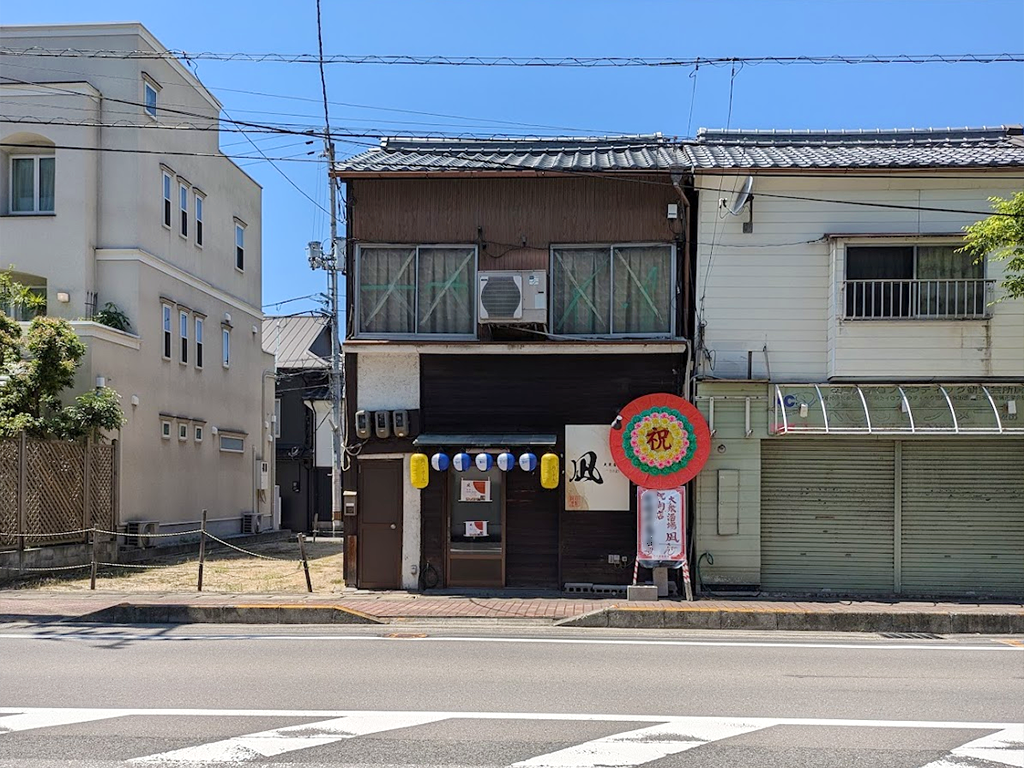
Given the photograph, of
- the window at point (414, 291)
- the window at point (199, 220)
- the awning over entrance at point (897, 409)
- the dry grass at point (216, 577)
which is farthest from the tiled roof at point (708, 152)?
the window at point (199, 220)

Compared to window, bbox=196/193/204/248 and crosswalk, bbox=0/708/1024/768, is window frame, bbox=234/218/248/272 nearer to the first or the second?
window, bbox=196/193/204/248

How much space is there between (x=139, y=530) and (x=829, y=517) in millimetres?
A: 15723

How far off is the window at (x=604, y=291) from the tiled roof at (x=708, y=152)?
4.68 ft

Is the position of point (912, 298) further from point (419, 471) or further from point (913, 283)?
point (419, 471)

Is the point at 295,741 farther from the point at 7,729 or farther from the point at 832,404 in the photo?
the point at 832,404

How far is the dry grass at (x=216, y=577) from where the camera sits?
15.9m

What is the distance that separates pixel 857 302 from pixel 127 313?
16.9m

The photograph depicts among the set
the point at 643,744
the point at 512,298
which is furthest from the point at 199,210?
the point at 643,744

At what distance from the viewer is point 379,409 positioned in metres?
15.6

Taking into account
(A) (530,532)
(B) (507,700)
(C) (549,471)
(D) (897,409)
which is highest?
(D) (897,409)

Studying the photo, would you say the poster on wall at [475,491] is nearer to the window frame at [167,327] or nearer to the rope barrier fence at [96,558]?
the rope barrier fence at [96,558]

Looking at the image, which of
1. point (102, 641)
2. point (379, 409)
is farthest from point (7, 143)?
point (102, 641)

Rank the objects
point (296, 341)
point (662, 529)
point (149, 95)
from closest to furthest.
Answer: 1. point (662, 529)
2. point (149, 95)
3. point (296, 341)

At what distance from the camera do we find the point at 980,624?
1248 cm
